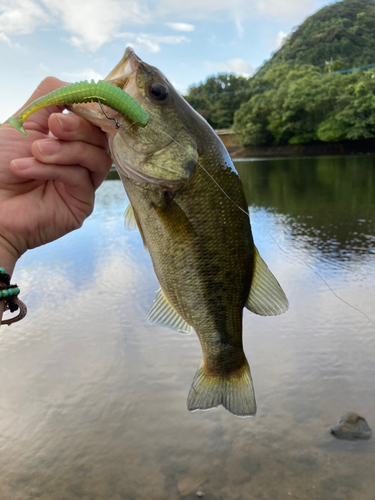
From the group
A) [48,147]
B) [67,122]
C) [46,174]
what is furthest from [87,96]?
Result: [46,174]

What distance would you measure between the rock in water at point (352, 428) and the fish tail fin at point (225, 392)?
2995 millimetres

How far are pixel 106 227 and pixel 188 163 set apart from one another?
13.4 metres

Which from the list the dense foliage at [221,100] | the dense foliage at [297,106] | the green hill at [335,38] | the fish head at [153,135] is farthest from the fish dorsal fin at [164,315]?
the green hill at [335,38]

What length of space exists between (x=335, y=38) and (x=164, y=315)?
463 feet

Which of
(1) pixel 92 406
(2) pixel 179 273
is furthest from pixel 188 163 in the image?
(1) pixel 92 406

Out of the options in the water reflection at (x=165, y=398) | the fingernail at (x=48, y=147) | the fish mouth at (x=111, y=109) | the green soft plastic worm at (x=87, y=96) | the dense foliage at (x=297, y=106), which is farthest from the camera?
the dense foliage at (x=297, y=106)

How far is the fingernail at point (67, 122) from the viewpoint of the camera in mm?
1671

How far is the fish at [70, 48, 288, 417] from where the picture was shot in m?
1.69

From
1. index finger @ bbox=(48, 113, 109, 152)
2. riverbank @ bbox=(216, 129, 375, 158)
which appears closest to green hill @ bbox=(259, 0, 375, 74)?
riverbank @ bbox=(216, 129, 375, 158)

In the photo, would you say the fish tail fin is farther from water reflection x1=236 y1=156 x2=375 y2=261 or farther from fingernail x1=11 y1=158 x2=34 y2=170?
water reflection x1=236 y1=156 x2=375 y2=261

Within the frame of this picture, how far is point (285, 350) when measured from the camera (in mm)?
5941

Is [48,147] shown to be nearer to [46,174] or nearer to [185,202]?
[46,174]

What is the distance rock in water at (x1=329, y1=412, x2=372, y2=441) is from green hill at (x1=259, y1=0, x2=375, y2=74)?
373 feet

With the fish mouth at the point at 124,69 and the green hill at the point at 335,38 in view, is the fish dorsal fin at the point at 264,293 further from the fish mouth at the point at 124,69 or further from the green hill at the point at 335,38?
the green hill at the point at 335,38
